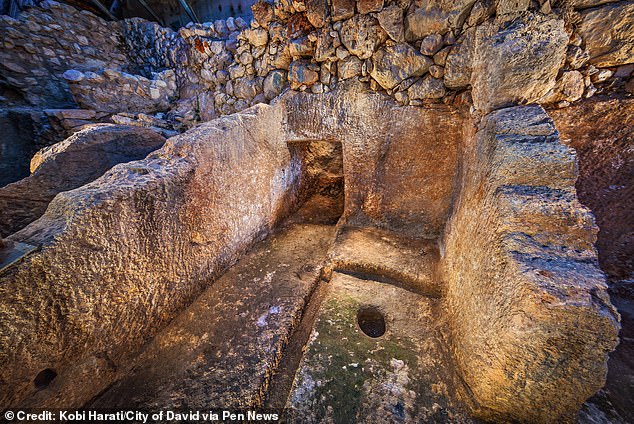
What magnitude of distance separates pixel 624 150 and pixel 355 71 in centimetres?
188

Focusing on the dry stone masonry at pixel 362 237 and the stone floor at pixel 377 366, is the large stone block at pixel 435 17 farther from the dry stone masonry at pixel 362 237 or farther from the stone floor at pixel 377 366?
the stone floor at pixel 377 366

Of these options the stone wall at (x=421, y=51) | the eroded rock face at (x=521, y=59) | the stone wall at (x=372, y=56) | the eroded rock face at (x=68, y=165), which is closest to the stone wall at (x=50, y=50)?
the stone wall at (x=372, y=56)

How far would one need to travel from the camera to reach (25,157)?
319 cm

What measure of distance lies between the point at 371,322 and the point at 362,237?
33.2 inches

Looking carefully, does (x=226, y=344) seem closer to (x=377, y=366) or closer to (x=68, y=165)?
(x=377, y=366)

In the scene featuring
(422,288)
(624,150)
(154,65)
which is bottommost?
(422,288)

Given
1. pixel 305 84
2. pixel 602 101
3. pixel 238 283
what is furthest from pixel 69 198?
pixel 602 101

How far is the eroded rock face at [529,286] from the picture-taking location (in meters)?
0.83

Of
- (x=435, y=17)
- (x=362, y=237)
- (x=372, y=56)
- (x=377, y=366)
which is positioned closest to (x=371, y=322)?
(x=377, y=366)

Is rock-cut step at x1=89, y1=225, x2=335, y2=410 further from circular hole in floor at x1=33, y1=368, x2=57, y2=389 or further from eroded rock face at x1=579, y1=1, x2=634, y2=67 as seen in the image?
eroded rock face at x1=579, y1=1, x2=634, y2=67

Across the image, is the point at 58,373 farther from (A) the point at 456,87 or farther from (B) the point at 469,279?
(A) the point at 456,87

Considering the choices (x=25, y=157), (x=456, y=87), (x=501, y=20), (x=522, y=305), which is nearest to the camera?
(x=522, y=305)

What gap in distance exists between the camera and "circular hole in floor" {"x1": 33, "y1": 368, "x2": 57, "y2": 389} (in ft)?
3.27

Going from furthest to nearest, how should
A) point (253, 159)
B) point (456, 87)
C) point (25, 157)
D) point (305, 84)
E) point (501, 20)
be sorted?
point (25, 157), point (305, 84), point (253, 159), point (456, 87), point (501, 20)
